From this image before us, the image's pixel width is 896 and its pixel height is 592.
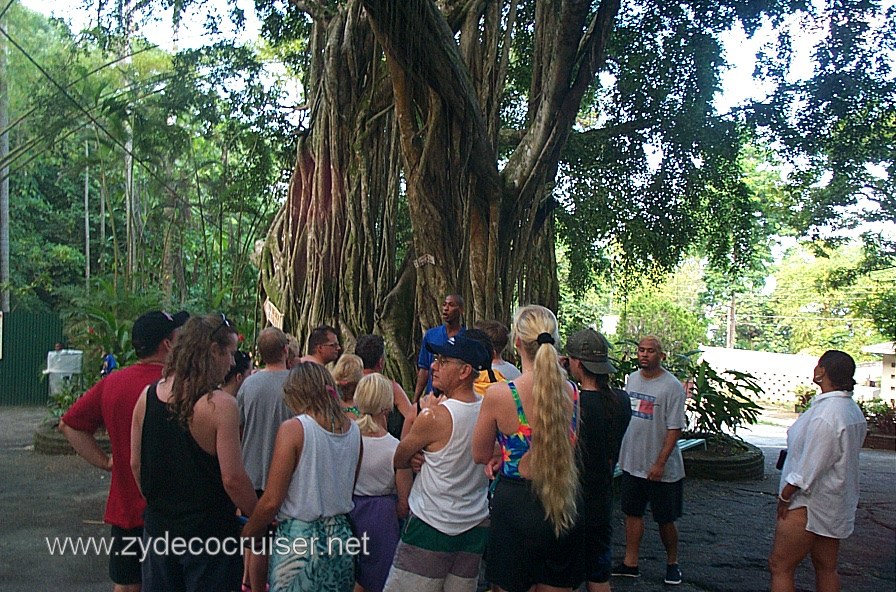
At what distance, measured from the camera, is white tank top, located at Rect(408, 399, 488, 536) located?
3361mm

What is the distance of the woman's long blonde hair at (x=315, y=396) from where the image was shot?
3.29 metres

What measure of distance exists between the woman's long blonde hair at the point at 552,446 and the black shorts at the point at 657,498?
2077 mm

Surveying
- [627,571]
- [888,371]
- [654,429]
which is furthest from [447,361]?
[888,371]

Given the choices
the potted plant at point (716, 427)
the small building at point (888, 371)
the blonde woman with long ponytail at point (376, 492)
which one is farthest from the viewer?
the small building at point (888, 371)

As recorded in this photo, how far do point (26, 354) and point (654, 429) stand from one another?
16937 mm

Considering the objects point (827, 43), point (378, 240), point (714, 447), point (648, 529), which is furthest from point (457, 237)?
point (827, 43)

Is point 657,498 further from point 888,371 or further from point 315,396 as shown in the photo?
point 888,371

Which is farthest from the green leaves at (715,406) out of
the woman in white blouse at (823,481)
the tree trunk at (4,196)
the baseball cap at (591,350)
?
the tree trunk at (4,196)

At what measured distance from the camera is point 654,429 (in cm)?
518

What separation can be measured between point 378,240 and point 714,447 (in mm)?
4668

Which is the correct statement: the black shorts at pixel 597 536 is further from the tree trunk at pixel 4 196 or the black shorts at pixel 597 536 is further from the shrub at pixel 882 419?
the tree trunk at pixel 4 196

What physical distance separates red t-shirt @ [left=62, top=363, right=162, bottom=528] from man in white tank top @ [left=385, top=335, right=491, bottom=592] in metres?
1.04

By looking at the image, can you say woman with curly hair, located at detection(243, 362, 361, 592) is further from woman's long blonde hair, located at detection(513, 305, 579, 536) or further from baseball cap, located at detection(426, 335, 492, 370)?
woman's long blonde hair, located at detection(513, 305, 579, 536)

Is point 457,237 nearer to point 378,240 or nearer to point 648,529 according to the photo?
point 378,240
